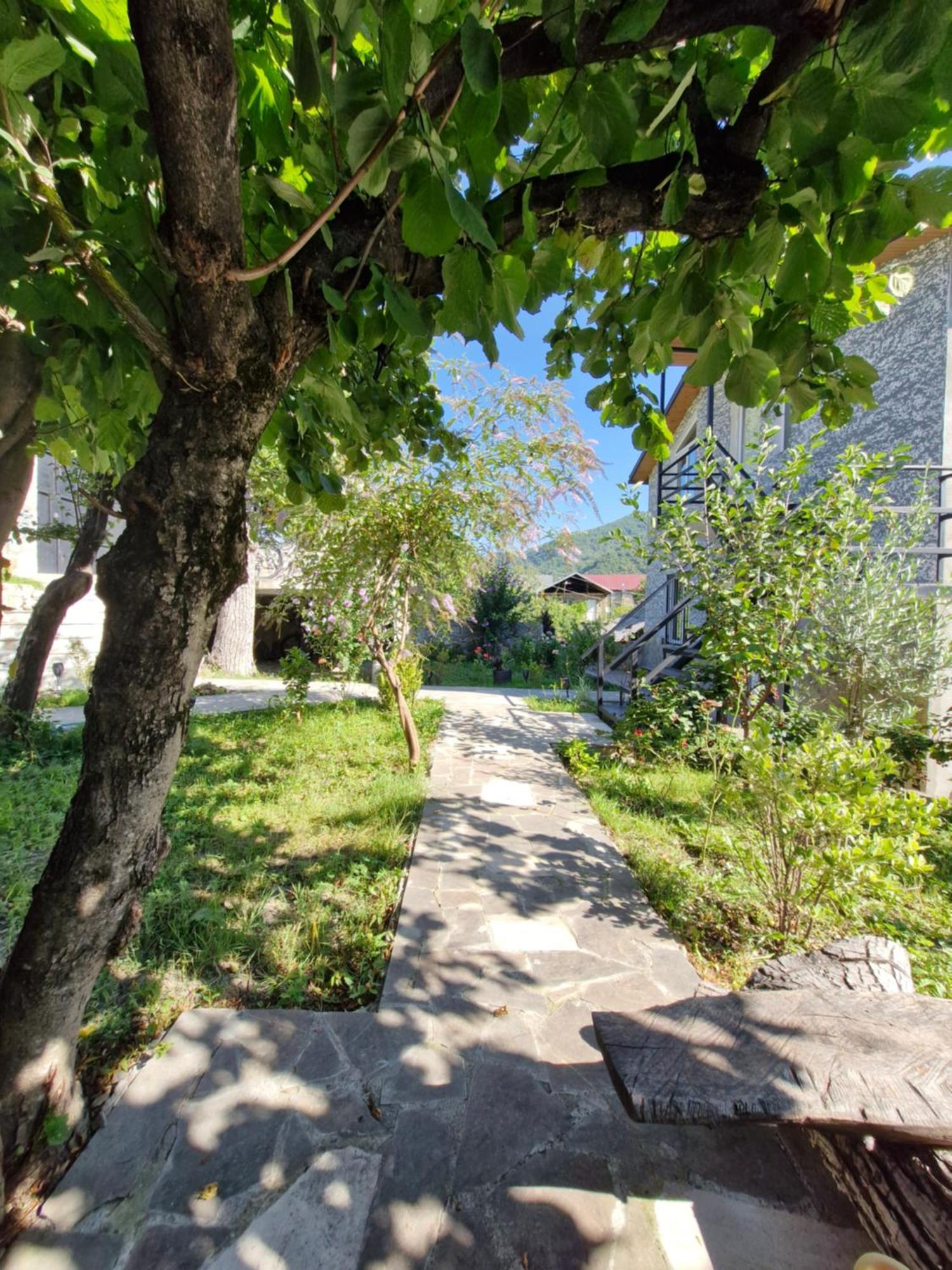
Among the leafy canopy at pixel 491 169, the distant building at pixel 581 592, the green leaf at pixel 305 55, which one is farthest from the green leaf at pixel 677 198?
the distant building at pixel 581 592

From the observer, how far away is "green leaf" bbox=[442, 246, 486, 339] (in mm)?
1071

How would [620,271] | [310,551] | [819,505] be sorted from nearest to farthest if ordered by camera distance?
[620,271], [819,505], [310,551]

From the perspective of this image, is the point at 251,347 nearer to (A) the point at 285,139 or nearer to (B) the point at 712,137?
(A) the point at 285,139

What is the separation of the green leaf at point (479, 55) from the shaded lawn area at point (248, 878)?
2.83 metres

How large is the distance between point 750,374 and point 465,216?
99 cm

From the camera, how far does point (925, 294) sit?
5.99 m

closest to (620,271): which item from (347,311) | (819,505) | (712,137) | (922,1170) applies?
(712,137)

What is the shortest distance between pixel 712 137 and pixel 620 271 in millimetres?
461

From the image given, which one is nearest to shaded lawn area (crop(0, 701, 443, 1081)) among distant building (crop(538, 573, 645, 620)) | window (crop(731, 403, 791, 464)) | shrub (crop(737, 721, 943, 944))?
shrub (crop(737, 721, 943, 944))

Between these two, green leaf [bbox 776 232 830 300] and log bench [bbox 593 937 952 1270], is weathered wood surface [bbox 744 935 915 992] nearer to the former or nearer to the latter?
log bench [bbox 593 937 952 1270]

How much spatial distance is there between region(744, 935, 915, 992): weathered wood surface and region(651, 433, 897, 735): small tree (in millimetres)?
2429

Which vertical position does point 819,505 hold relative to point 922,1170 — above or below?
above

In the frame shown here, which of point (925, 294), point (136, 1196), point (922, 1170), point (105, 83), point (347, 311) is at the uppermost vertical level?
point (925, 294)

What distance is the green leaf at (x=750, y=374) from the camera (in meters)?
1.42
